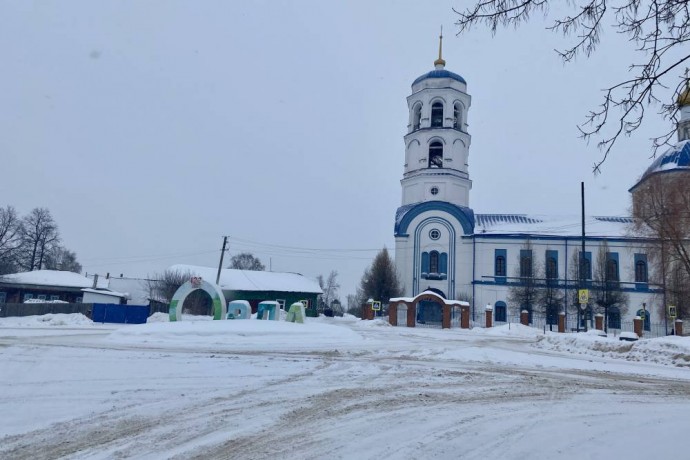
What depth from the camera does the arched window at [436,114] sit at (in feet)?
152

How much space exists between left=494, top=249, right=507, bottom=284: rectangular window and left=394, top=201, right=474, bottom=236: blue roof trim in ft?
9.94

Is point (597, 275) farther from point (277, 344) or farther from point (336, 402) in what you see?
point (336, 402)

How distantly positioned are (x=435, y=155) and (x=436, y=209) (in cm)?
507

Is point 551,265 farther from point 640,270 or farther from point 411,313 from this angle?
point 411,313

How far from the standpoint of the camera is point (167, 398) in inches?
293

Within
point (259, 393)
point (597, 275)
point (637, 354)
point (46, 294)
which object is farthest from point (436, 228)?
point (259, 393)

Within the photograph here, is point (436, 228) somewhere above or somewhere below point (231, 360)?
above

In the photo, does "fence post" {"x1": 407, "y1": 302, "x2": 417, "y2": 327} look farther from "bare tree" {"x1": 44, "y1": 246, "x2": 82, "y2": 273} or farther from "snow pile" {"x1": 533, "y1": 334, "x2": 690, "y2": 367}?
"bare tree" {"x1": 44, "y1": 246, "x2": 82, "y2": 273}

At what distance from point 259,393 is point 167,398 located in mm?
1356

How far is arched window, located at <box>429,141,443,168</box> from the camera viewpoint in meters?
46.2

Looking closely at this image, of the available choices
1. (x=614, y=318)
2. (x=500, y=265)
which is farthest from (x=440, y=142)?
(x=614, y=318)

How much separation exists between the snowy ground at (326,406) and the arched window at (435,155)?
33.4m

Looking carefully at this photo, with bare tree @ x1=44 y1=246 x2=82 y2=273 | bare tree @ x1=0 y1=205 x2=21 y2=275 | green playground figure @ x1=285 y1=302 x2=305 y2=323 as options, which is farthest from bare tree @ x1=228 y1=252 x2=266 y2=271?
green playground figure @ x1=285 y1=302 x2=305 y2=323

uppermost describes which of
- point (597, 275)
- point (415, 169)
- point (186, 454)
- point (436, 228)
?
point (415, 169)
